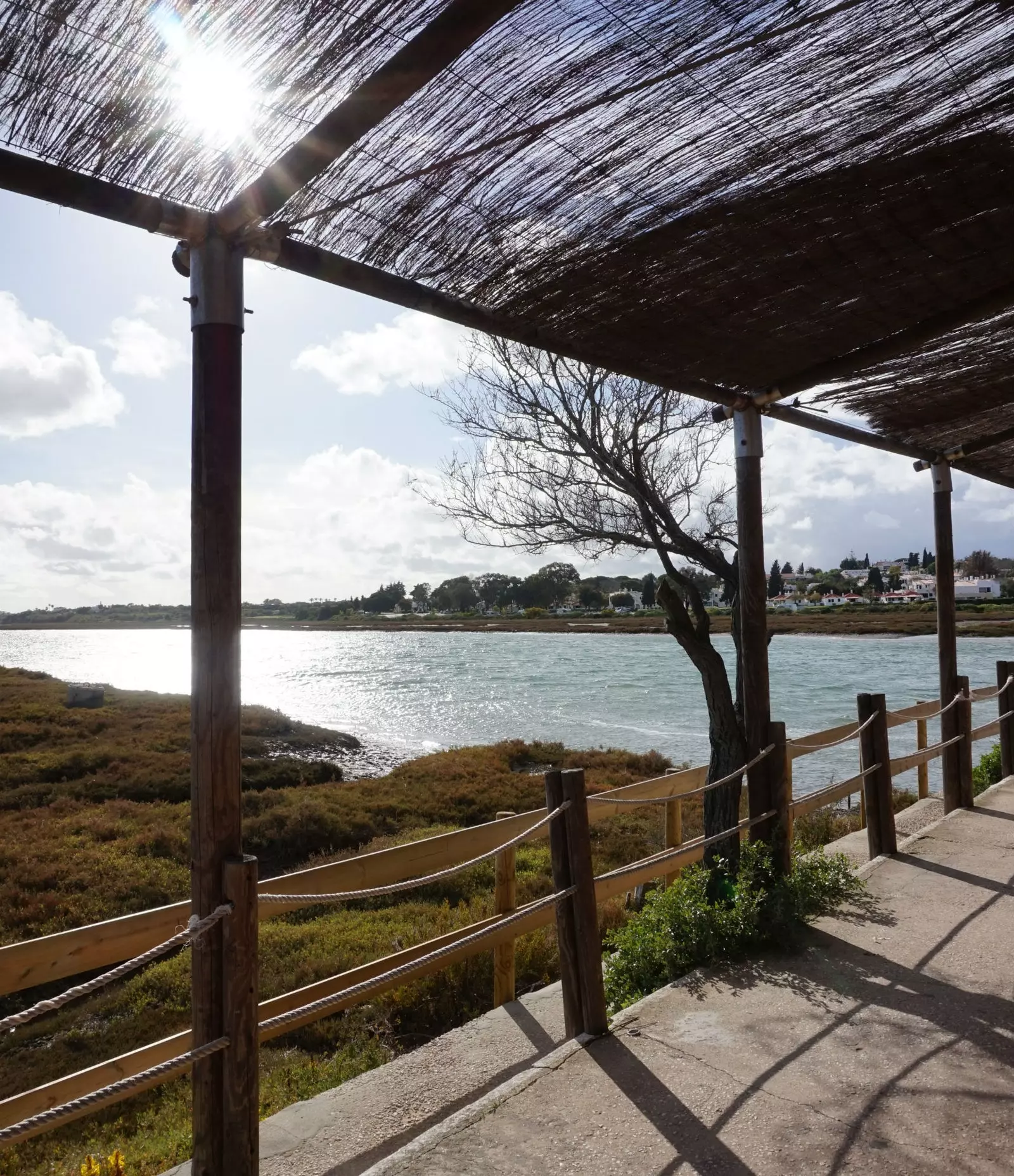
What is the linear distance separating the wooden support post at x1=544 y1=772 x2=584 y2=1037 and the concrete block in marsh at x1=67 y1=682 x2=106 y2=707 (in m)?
23.0

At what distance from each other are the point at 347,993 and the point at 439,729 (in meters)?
25.3

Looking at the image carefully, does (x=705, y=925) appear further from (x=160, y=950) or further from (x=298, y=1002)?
(x=160, y=950)

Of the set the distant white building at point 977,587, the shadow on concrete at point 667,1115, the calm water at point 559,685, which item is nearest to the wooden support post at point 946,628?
the shadow on concrete at point 667,1115

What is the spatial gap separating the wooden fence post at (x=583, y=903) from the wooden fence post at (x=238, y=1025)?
4.21 ft

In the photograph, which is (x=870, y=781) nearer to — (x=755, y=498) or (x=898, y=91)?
(x=755, y=498)

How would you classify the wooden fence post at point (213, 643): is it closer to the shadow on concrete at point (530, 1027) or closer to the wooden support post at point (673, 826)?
the shadow on concrete at point (530, 1027)

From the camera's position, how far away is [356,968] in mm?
3980

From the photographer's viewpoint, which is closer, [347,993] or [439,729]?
[347,993]

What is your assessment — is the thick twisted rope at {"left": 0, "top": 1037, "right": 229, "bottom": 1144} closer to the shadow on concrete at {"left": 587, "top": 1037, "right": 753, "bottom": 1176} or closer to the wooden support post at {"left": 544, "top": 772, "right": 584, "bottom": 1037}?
the shadow on concrete at {"left": 587, "top": 1037, "right": 753, "bottom": 1176}

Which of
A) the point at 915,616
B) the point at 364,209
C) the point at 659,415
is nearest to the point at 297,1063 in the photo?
the point at 364,209

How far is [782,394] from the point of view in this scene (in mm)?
4402

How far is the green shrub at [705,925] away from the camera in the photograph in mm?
3832

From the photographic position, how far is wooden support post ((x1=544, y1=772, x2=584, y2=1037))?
3.15 m

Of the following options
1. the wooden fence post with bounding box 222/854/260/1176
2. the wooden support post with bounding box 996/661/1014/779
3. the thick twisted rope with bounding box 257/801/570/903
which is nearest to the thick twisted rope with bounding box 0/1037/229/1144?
the wooden fence post with bounding box 222/854/260/1176
